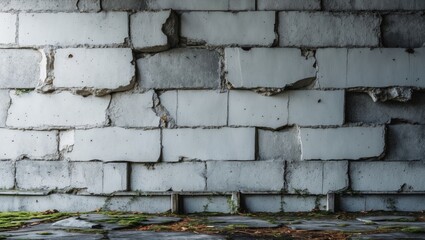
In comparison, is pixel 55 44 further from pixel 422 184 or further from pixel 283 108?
pixel 422 184

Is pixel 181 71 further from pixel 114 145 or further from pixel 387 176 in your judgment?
pixel 387 176

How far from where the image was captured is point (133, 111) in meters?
5.61

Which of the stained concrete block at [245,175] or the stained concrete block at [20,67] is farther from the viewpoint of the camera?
the stained concrete block at [20,67]

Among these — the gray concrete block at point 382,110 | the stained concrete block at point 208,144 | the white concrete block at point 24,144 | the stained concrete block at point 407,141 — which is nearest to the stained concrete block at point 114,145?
the stained concrete block at point 208,144

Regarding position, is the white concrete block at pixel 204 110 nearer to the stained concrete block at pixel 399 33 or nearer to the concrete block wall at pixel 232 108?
the concrete block wall at pixel 232 108

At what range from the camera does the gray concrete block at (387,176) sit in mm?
5527

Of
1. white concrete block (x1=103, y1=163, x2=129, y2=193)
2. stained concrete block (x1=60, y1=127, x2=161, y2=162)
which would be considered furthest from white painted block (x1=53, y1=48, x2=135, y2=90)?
white concrete block (x1=103, y1=163, x2=129, y2=193)

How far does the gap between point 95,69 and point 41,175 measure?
1068 mm

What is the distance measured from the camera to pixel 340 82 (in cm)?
555

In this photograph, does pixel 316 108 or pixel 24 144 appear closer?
pixel 316 108

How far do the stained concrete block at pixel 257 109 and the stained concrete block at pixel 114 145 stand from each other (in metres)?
0.72

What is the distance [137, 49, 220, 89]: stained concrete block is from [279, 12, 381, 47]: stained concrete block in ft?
2.18

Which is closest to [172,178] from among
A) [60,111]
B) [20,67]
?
[60,111]

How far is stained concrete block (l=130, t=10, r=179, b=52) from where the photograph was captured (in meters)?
5.55
